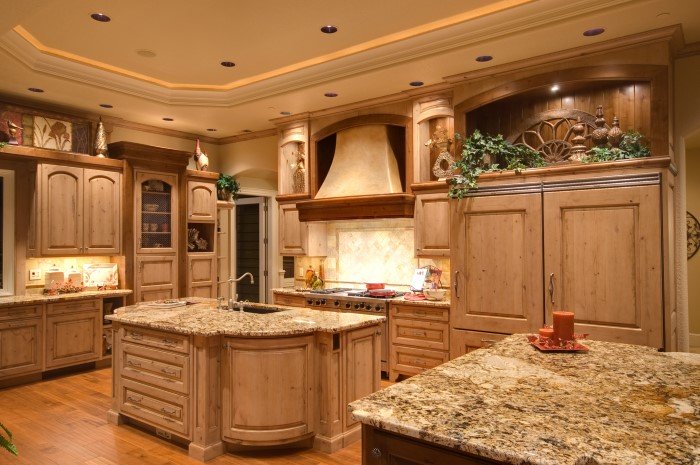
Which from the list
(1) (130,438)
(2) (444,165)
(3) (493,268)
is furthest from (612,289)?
(1) (130,438)

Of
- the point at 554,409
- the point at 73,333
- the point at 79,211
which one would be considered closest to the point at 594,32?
the point at 554,409

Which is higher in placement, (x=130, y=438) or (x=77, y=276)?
(x=77, y=276)

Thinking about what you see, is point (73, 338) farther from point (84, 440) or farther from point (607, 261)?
point (607, 261)

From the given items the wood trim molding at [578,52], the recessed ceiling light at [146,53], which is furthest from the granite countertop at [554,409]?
the recessed ceiling light at [146,53]

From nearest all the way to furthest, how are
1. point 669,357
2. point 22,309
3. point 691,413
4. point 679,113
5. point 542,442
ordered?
point 542,442
point 691,413
point 669,357
point 679,113
point 22,309

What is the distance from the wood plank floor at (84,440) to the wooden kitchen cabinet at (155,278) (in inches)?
59.9

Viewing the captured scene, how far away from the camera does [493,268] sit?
4.24 m

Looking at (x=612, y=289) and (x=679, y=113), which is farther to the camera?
(x=679, y=113)

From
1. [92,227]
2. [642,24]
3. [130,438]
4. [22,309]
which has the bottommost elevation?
[130,438]

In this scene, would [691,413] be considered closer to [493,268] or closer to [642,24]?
[493,268]

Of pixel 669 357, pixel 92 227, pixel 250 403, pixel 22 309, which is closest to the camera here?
pixel 669 357

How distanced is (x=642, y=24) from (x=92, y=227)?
5.81 metres

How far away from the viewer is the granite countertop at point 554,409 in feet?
4.02

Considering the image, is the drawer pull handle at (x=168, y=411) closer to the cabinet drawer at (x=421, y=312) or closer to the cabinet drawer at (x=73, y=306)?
the cabinet drawer at (x=421, y=312)
